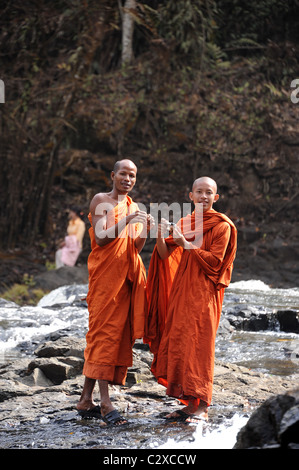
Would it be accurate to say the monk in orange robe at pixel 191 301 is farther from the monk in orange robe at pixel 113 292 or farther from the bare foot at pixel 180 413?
the monk in orange robe at pixel 113 292

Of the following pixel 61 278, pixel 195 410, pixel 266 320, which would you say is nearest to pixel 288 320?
pixel 266 320

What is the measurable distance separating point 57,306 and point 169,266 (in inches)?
218

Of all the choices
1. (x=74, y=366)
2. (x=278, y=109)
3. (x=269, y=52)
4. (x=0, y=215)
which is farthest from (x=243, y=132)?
(x=74, y=366)

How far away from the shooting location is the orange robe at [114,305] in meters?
4.05

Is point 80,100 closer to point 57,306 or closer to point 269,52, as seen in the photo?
point 269,52

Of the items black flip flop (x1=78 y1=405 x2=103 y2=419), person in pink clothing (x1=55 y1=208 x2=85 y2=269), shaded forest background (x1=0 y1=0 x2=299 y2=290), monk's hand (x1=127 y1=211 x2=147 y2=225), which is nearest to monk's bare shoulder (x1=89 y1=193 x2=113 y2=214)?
monk's hand (x1=127 y1=211 x2=147 y2=225)

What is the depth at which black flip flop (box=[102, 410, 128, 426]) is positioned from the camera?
385cm

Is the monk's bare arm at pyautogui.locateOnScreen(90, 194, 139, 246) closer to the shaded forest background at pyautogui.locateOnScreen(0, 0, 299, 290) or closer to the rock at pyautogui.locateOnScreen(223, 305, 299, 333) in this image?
the rock at pyautogui.locateOnScreen(223, 305, 299, 333)

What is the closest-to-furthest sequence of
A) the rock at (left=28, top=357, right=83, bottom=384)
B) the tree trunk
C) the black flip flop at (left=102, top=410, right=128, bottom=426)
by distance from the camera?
the black flip flop at (left=102, top=410, right=128, bottom=426) → the rock at (left=28, top=357, right=83, bottom=384) → the tree trunk

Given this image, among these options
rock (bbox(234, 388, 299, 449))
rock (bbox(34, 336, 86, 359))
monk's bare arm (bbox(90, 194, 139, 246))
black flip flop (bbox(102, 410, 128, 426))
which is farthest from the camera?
rock (bbox(34, 336, 86, 359))

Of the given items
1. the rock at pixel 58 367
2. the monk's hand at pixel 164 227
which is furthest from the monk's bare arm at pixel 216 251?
the rock at pixel 58 367

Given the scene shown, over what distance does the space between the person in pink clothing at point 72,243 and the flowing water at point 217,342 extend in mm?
2171

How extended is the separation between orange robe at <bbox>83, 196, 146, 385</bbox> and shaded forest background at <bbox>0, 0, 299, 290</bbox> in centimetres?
964

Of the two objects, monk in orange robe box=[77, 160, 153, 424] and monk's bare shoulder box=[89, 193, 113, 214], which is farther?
monk's bare shoulder box=[89, 193, 113, 214]
